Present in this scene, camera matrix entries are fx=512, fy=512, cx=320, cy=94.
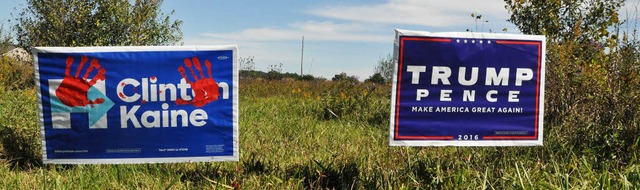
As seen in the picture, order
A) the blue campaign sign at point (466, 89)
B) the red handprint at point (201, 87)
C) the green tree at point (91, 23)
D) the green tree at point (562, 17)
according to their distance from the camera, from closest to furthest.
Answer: the blue campaign sign at point (466, 89) < the red handprint at point (201, 87) < the green tree at point (562, 17) < the green tree at point (91, 23)

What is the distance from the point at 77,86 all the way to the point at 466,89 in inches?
102

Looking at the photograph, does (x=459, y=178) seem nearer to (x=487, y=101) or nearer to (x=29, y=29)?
(x=487, y=101)

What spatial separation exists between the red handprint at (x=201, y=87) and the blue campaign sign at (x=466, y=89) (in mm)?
1201

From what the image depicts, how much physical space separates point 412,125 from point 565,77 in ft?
6.32

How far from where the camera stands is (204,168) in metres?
3.88

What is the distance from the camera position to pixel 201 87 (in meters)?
3.42

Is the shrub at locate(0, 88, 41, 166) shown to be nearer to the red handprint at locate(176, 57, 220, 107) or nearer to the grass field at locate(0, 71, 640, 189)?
the grass field at locate(0, 71, 640, 189)

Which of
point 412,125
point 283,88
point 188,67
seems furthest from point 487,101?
point 283,88

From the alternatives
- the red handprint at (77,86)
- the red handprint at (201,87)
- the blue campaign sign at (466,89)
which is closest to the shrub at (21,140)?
the red handprint at (77,86)

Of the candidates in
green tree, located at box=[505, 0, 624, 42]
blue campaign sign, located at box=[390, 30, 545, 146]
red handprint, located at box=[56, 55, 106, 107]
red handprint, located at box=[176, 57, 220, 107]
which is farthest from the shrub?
green tree, located at box=[505, 0, 624, 42]

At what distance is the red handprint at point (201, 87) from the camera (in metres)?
3.38

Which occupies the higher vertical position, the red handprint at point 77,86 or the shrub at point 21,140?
the red handprint at point 77,86

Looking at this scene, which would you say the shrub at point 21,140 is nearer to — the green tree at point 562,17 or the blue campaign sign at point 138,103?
the blue campaign sign at point 138,103

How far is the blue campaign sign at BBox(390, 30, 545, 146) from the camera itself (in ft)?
10.7
